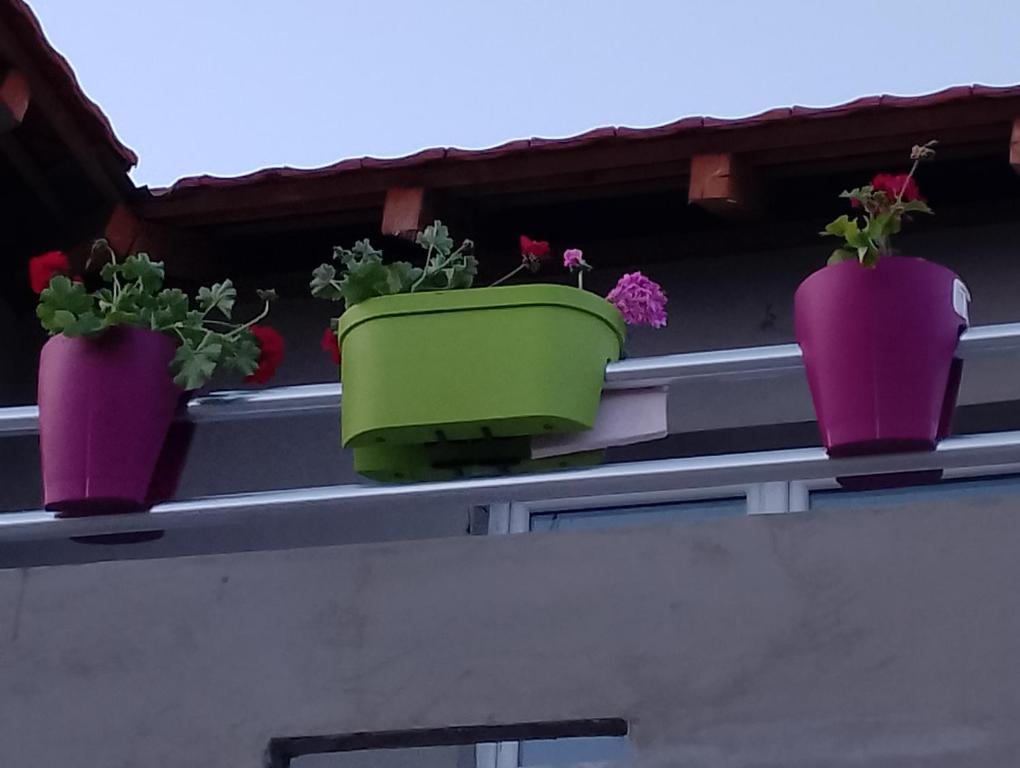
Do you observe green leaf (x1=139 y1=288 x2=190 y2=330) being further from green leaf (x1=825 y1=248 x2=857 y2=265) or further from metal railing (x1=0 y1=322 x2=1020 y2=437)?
green leaf (x1=825 y1=248 x2=857 y2=265)

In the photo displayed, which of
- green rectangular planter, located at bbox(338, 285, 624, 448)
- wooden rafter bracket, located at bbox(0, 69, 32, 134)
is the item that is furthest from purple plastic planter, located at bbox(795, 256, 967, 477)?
wooden rafter bracket, located at bbox(0, 69, 32, 134)

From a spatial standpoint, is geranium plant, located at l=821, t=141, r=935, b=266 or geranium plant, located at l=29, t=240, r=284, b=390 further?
geranium plant, located at l=29, t=240, r=284, b=390

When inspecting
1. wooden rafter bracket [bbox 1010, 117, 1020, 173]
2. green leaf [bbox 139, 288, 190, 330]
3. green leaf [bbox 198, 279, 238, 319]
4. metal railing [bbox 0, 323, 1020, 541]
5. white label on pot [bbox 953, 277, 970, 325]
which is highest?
wooden rafter bracket [bbox 1010, 117, 1020, 173]

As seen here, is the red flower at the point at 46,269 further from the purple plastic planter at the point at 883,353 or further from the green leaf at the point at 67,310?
the purple plastic planter at the point at 883,353

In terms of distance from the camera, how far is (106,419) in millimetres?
3314

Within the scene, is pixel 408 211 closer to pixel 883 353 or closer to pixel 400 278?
pixel 400 278

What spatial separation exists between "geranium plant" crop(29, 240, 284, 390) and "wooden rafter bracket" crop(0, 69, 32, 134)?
128cm

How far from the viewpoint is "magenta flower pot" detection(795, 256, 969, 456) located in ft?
9.72

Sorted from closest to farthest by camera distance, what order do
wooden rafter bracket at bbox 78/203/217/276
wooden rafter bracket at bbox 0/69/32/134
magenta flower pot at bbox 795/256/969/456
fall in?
→ magenta flower pot at bbox 795/256/969/456 < wooden rafter bracket at bbox 0/69/32/134 < wooden rafter bracket at bbox 78/203/217/276

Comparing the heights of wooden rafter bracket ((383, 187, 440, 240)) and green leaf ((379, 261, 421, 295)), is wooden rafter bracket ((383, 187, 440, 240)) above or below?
above

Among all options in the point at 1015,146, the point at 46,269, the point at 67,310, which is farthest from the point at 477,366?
the point at 1015,146

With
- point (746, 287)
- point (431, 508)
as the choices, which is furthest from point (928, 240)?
point (431, 508)

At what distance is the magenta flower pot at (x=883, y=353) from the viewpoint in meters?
2.96

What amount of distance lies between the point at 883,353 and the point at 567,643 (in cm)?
68
